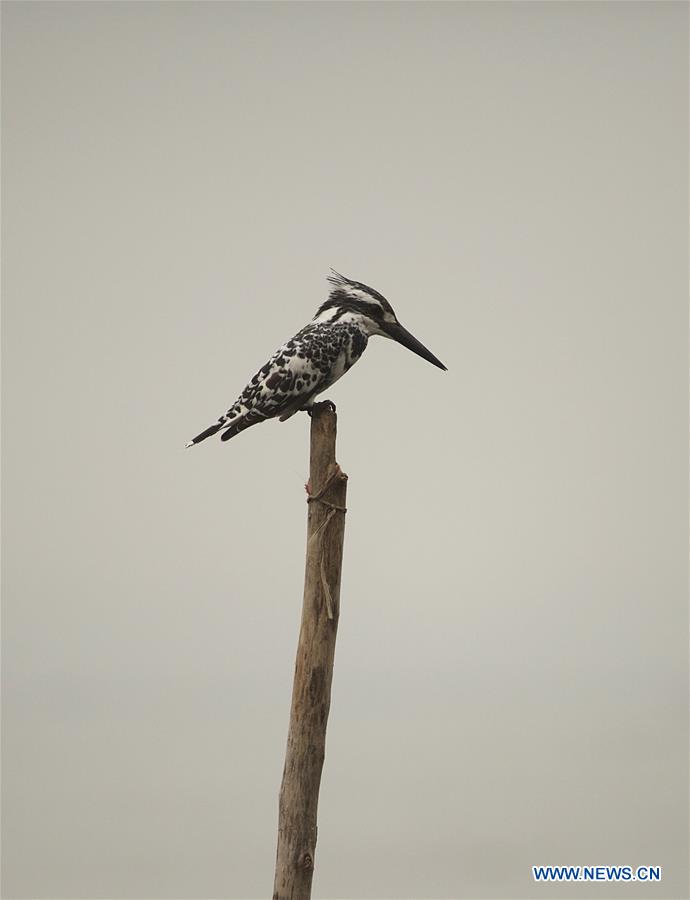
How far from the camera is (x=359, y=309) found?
3693 mm

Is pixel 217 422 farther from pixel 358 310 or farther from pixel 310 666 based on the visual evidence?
pixel 310 666

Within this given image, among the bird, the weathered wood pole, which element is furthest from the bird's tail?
the weathered wood pole

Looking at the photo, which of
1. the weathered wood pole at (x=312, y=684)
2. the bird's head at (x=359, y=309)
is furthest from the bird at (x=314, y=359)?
the weathered wood pole at (x=312, y=684)

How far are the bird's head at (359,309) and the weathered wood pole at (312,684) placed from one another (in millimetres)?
504

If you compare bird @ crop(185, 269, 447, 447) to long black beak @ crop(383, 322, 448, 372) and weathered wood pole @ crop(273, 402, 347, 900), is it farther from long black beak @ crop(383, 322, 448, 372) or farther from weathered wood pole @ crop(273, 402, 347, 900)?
weathered wood pole @ crop(273, 402, 347, 900)

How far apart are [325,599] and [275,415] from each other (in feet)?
2.14

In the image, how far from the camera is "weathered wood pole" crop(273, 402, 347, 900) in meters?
3.42

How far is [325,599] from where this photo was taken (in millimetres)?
3459

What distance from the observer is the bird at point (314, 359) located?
354cm

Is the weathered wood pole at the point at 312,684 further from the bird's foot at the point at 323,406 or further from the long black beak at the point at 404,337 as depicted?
the long black beak at the point at 404,337

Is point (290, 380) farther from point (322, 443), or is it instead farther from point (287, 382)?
point (322, 443)

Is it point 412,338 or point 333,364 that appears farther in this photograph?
point 412,338

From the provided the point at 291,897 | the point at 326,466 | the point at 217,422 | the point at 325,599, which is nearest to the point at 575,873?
the point at 291,897

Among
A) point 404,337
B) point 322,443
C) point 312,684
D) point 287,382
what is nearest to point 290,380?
point 287,382
